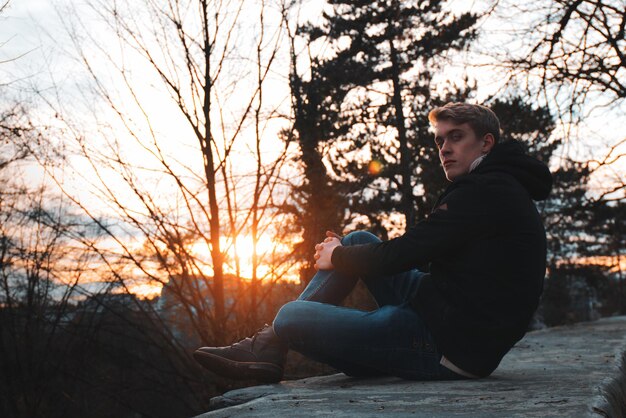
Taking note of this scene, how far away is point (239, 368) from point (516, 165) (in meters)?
1.52

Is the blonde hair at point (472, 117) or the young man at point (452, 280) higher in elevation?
the blonde hair at point (472, 117)

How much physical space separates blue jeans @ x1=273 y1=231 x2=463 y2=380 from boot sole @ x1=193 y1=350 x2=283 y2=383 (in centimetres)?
18

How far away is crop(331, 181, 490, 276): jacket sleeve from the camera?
Answer: 2189 millimetres

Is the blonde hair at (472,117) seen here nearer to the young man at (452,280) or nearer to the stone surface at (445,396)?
the young man at (452,280)

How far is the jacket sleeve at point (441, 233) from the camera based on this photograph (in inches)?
86.2

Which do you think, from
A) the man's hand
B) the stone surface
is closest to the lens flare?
the stone surface

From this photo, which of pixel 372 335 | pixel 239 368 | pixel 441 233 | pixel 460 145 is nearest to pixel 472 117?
pixel 460 145

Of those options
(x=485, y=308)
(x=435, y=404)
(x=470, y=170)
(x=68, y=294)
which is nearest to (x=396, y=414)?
(x=435, y=404)

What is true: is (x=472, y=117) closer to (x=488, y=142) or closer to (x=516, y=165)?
(x=488, y=142)

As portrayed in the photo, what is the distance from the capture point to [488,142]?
2.48m

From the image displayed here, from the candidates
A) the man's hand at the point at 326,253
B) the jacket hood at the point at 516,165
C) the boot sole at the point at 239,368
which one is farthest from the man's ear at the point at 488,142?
the boot sole at the point at 239,368

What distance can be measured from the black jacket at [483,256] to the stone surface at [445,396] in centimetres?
21

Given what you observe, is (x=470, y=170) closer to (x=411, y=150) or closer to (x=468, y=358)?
(x=468, y=358)

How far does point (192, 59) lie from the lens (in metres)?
5.06
